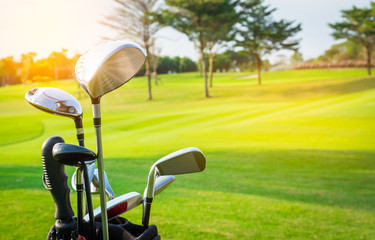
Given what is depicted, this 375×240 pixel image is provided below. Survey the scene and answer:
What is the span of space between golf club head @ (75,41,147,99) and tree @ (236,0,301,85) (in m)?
28.0

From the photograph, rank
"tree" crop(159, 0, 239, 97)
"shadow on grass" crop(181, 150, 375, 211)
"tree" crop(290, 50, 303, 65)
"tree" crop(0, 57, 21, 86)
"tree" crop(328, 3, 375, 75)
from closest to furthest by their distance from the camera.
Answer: "shadow on grass" crop(181, 150, 375, 211), "tree" crop(159, 0, 239, 97), "tree" crop(0, 57, 21, 86), "tree" crop(328, 3, 375, 75), "tree" crop(290, 50, 303, 65)

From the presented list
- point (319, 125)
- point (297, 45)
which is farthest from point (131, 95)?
point (319, 125)

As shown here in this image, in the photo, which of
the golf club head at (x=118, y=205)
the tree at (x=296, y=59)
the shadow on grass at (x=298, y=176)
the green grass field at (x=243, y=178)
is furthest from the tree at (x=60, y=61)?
the tree at (x=296, y=59)

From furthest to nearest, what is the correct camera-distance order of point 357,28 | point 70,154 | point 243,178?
1. point 357,28
2. point 243,178
3. point 70,154

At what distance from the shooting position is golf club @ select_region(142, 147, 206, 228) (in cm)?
83

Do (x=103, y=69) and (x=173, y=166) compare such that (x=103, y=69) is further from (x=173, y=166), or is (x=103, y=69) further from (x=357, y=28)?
(x=357, y=28)

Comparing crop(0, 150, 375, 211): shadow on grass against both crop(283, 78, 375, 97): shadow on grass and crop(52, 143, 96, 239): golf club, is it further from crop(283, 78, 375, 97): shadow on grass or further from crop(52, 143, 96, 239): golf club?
crop(283, 78, 375, 97): shadow on grass

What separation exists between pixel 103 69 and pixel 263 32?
29.1 metres

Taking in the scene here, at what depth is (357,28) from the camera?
29031 mm

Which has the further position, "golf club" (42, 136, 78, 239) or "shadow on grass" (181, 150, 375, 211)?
"shadow on grass" (181, 150, 375, 211)

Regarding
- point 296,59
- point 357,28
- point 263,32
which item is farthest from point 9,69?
point 296,59

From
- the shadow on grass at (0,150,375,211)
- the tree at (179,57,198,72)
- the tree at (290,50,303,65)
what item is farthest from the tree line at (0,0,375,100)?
the shadow on grass at (0,150,375,211)

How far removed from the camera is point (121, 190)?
328 centimetres

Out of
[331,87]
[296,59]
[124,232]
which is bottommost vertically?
[331,87]
